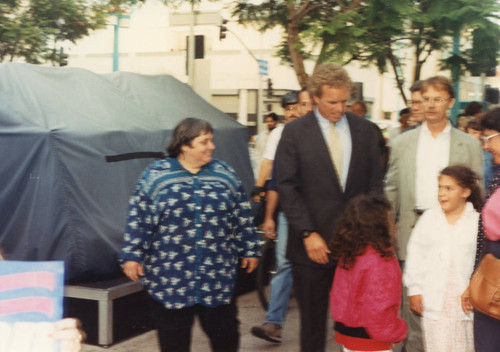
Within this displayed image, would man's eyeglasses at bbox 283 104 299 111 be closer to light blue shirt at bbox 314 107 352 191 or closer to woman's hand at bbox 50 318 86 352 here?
light blue shirt at bbox 314 107 352 191

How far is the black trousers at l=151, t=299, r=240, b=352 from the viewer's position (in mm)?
4547

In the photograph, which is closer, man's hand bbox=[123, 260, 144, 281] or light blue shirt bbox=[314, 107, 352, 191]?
man's hand bbox=[123, 260, 144, 281]

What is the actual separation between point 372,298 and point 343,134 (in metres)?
1.08

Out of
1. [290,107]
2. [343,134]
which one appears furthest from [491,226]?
[290,107]

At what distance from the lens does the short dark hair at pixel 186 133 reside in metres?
4.55

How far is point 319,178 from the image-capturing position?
4.64 m

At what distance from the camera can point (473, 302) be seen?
3.94 metres

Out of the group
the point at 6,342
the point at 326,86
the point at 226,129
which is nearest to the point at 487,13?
the point at 226,129

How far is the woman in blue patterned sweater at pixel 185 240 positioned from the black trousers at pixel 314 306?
44 cm

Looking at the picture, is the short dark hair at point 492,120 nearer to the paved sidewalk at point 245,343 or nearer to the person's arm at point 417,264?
the person's arm at point 417,264

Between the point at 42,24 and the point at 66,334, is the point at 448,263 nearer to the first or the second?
the point at 66,334

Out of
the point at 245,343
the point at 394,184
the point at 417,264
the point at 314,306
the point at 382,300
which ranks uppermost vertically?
the point at 394,184

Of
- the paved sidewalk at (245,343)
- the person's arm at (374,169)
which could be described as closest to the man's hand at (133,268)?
the person's arm at (374,169)

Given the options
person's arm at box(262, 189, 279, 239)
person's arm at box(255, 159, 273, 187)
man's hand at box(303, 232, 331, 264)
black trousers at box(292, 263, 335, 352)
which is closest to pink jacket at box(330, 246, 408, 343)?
man's hand at box(303, 232, 331, 264)
